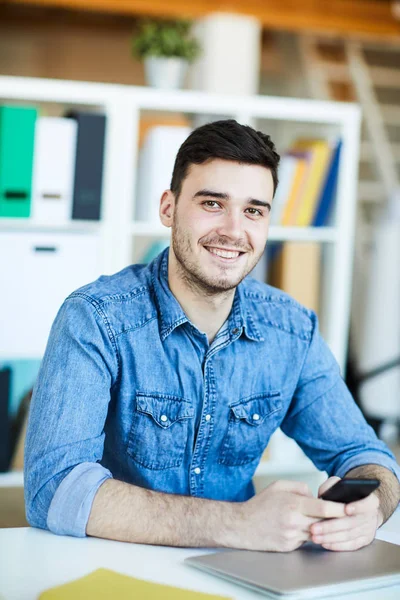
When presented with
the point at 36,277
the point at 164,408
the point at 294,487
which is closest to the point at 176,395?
the point at 164,408

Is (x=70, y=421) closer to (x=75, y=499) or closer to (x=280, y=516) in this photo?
(x=75, y=499)

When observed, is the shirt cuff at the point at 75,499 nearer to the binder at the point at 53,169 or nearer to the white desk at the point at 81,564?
the white desk at the point at 81,564

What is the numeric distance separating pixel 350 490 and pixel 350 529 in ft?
0.17

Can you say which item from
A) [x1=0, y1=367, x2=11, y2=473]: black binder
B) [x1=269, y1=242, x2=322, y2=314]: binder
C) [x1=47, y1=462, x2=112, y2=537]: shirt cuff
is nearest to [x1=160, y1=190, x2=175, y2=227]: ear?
[x1=47, y1=462, x2=112, y2=537]: shirt cuff

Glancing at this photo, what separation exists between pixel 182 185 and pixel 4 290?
1.42 m

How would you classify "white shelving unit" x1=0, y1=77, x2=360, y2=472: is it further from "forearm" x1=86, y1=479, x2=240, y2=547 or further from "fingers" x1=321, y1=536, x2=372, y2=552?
"fingers" x1=321, y1=536, x2=372, y2=552

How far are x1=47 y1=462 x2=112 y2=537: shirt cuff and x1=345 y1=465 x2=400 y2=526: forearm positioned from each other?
0.43m

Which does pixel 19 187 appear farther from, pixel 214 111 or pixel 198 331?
pixel 198 331

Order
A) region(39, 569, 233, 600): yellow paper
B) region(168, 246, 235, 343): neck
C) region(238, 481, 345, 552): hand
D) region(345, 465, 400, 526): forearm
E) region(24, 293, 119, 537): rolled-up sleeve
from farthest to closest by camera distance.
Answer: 1. region(168, 246, 235, 343): neck
2. region(345, 465, 400, 526): forearm
3. region(24, 293, 119, 537): rolled-up sleeve
4. region(238, 481, 345, 552): hand
5. region(39, 569, 233, 600): yellow paper

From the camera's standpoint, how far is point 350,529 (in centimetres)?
118

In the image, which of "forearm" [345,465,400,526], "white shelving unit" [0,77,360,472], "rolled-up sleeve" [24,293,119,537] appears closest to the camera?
"rolled-up sleeve" [24,293,119,537]

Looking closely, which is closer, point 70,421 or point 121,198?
point 70,421

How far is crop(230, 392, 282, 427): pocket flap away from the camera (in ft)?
5.24

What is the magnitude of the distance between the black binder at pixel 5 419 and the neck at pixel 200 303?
141 centimetres
